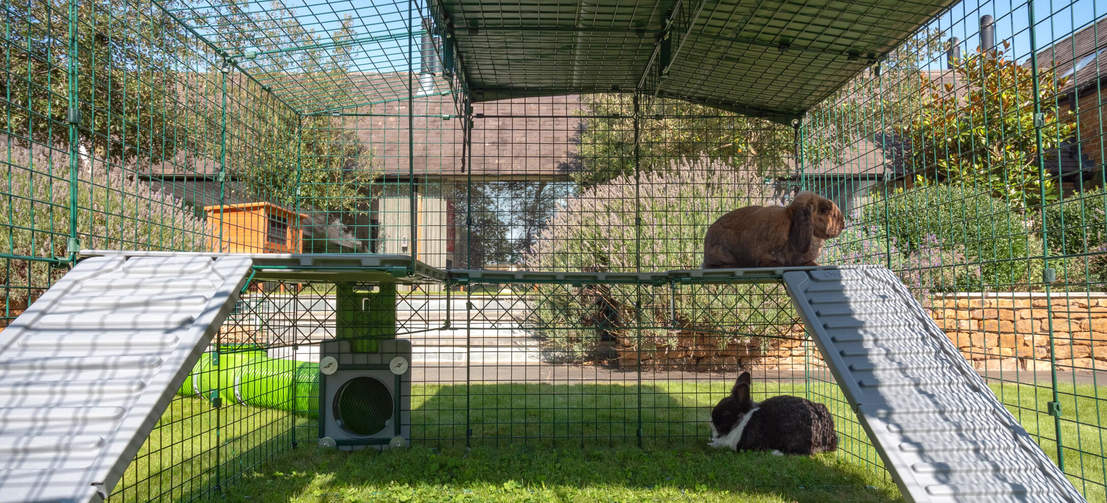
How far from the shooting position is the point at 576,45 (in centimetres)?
584

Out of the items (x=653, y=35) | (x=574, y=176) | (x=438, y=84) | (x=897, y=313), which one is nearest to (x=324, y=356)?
(x=438, y=84)

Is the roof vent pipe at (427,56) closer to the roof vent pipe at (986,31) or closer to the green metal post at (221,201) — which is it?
the green metal post at (221,201)

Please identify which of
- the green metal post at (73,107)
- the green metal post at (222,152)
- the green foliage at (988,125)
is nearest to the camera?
the green metal post at (73,107)

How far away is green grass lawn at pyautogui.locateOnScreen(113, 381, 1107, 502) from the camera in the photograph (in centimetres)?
433

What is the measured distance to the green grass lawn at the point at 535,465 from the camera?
14.2ft

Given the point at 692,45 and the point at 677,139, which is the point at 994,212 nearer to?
the point at 692,45

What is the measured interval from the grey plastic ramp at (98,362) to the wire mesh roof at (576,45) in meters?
1.91

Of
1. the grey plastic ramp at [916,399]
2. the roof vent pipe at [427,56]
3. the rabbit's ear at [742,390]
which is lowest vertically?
the rabbit's ear at [742,390]

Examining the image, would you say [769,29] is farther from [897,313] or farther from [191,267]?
[191,267]

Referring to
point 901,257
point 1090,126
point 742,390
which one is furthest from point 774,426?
point 1090,126

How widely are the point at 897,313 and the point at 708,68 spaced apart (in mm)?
3138

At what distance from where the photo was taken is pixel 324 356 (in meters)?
5.63

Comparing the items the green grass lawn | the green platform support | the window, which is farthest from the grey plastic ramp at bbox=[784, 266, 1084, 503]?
the window

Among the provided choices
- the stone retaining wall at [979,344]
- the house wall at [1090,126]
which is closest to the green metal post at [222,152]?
the stone retaining wall at [979,344]
